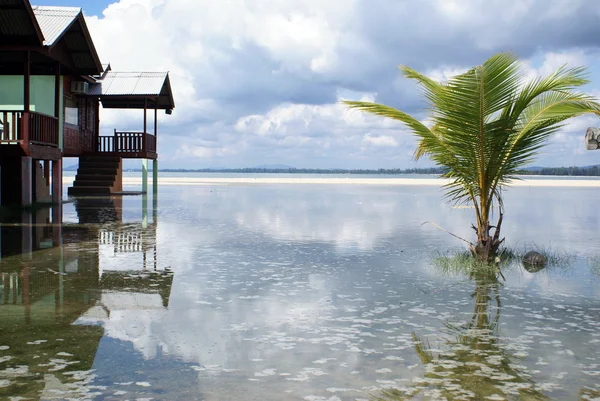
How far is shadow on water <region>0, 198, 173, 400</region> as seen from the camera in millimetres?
4211

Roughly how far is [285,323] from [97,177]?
84.0 feet

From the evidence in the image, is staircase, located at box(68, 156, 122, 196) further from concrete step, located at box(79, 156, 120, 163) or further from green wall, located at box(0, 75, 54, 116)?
green wall, located at box(0, 75, 54, 116)

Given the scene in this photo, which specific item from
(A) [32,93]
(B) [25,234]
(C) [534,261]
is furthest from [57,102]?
(C) [534,261]

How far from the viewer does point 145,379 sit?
13.7 feet

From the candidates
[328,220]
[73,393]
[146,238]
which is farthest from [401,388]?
[328,220]

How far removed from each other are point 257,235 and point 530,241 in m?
5.60

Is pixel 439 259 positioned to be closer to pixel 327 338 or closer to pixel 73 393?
pixel 327 338

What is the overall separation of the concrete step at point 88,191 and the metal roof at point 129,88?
4.28 m

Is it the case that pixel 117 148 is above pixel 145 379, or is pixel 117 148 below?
above

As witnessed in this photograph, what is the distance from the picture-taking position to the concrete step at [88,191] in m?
28.6

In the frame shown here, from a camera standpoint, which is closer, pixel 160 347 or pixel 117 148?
pixel 160 347

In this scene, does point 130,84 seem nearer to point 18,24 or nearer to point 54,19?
point 54,19

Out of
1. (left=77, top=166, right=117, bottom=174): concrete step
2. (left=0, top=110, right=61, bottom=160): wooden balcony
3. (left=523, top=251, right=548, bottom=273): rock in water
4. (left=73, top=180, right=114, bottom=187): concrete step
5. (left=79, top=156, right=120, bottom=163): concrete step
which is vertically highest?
(left=0, top=110, right=61, bottom=160): wooden balcony

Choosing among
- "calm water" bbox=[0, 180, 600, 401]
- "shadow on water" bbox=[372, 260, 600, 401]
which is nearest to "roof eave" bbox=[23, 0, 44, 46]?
"calm water" bbox=[0, 180, 600, 401]
